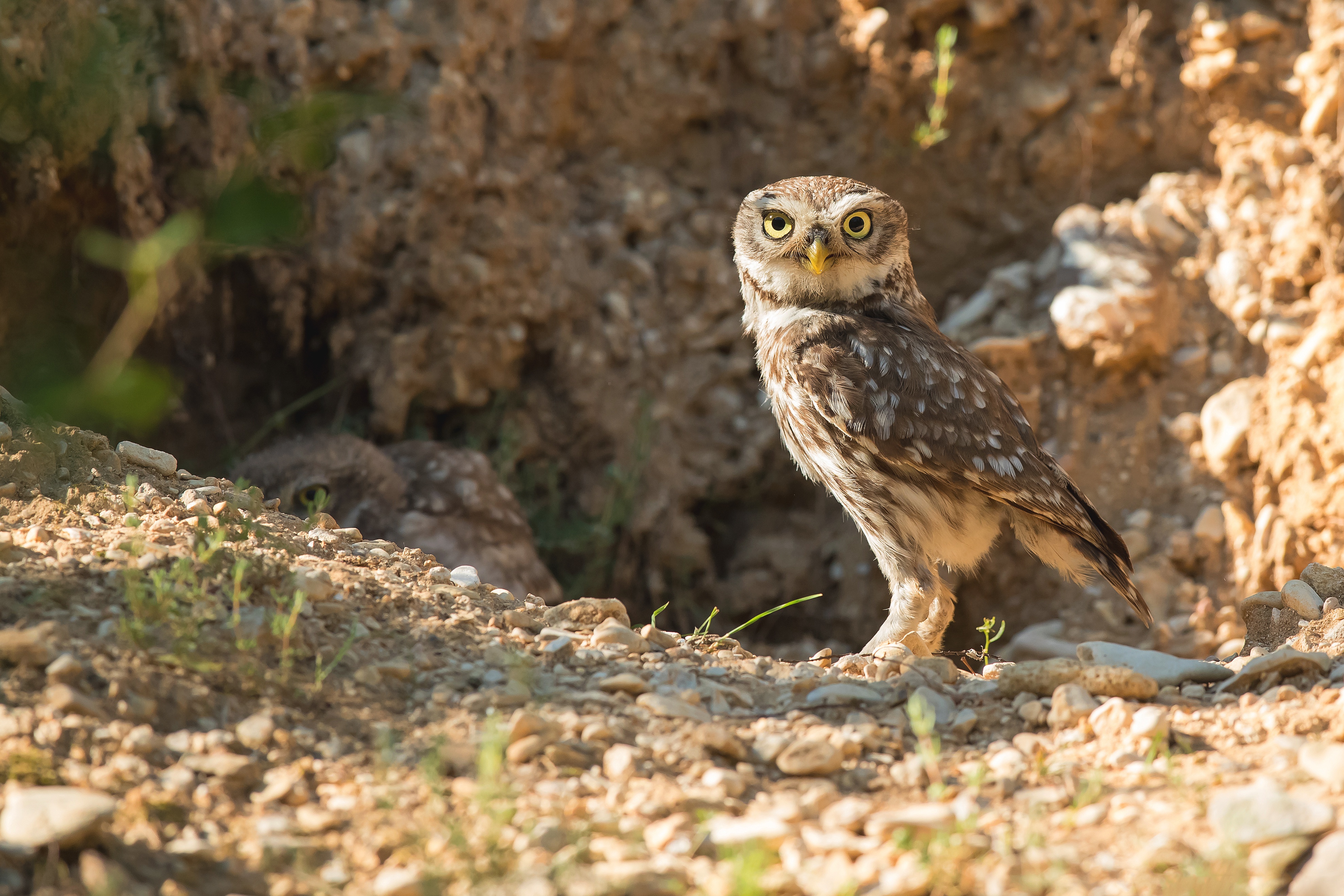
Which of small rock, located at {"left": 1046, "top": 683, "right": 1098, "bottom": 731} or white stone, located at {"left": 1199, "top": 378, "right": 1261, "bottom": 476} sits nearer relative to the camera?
small rock, located at {"left": 1046, "top": 683, "right": 1098, "bottom": 731}

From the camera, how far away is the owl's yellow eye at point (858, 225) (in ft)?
13.1

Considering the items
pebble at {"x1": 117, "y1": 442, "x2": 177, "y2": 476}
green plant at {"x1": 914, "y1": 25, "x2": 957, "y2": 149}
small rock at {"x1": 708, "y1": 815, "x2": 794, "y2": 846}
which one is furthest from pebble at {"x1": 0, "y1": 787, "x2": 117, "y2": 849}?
green plant at {"x1": 914, "y1": 25, "x2": 957, "y2": 149}

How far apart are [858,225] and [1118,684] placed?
6.85 feet

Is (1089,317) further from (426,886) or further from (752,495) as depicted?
(426,886)

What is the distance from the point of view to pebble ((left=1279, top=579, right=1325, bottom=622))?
322 centimetres

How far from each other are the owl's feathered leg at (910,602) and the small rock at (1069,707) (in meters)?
1.41

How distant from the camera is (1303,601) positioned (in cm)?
325

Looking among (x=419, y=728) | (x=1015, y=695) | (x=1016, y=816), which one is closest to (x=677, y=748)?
(x=419, y=728)

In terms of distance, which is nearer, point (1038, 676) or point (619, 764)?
point (619, 764)

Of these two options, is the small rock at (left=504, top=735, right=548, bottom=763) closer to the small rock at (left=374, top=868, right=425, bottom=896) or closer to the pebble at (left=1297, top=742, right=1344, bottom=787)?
the small rock at (left=374, top=868, right=425, bottom=896)

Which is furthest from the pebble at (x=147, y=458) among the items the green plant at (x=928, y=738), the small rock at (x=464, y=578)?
the green plant at (x=928, y=738)

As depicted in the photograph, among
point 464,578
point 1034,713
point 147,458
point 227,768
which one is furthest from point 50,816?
point 1034,713

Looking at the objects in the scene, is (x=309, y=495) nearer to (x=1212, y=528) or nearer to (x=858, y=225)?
(x=858, y=225)

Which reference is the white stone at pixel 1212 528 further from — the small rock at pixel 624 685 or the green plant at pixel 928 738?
the small rock at pixel 624 685
